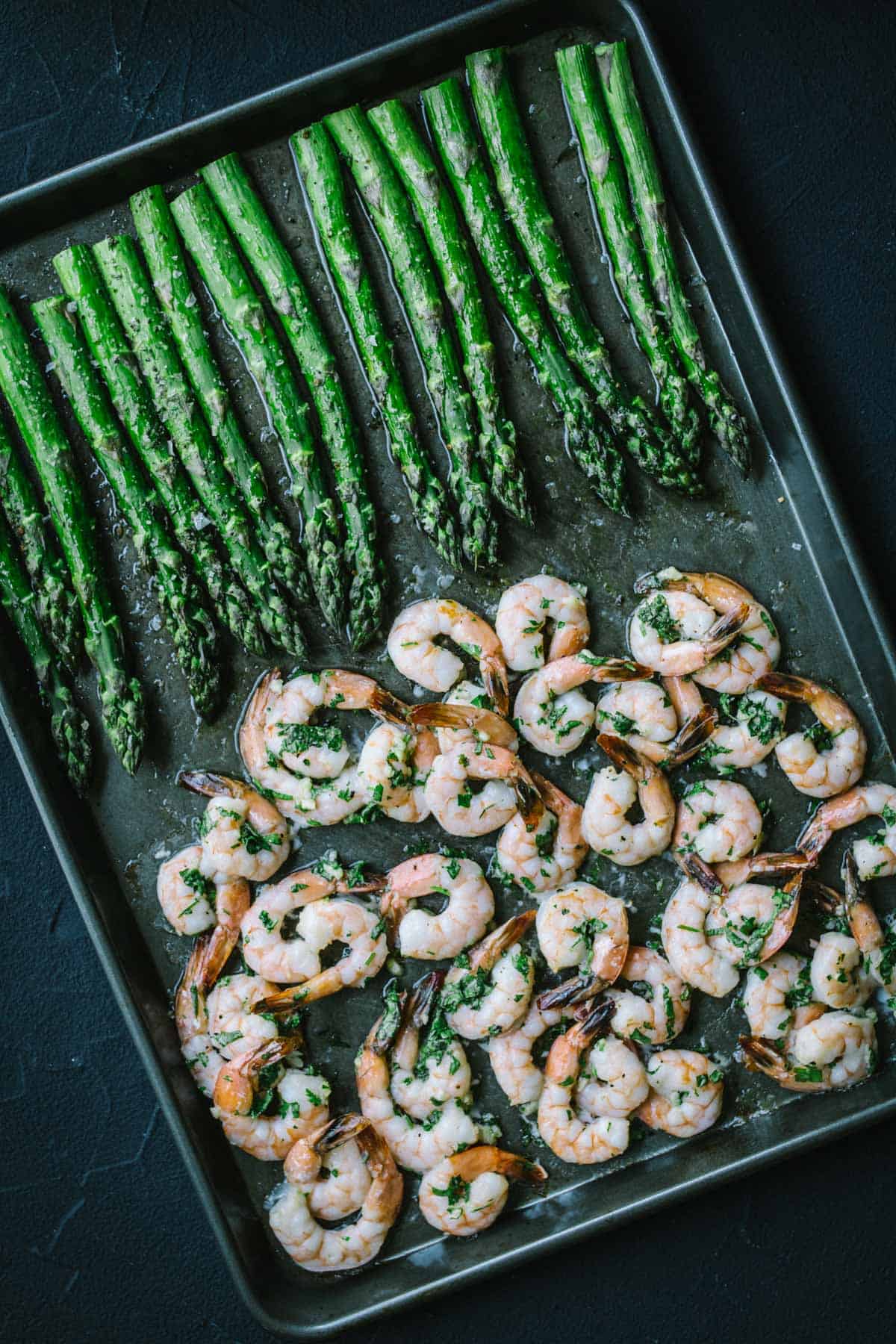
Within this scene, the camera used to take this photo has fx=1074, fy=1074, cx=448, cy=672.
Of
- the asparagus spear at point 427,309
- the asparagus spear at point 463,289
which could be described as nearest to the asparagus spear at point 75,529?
the asparagus spear at point 427,309

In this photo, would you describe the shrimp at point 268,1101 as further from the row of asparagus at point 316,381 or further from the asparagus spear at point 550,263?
the asparagus spear at point 550,263

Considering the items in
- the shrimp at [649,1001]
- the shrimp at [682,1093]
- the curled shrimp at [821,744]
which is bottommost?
the shrimp at [682,1093]

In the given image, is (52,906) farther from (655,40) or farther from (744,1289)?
(655,40)

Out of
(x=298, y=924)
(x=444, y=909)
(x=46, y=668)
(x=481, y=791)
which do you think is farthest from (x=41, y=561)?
(x=444, y=909)

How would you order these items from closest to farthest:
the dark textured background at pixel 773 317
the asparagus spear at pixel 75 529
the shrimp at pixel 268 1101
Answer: the shrimp at pixel 268 1101 → the asparagus spear at pixel 75 529 → the dark textured background at pixel 773 317

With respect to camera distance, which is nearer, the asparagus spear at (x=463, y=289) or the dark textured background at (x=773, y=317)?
the asparagus spear at (x=463, y=289)

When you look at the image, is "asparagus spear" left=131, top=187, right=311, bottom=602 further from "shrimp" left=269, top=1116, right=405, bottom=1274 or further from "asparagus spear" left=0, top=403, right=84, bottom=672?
"shrimp" left=269, top=1116, right=405, bottom=1274
